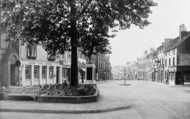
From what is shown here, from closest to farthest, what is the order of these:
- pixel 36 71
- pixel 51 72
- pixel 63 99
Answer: pixel 63 99 → pixel 36 71 → pixel 51 72

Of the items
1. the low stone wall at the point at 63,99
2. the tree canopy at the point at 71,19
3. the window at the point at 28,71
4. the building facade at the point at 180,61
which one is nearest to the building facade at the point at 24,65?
the window at the point at 28,71

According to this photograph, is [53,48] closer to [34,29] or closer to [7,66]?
[34,29]

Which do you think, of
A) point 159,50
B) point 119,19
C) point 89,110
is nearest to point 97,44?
point 119,19

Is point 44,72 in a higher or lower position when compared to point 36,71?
lower

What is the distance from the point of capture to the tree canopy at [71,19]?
731 inches

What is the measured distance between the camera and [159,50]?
3132 inches

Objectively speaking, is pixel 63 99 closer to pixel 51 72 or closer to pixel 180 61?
pixel 51 72

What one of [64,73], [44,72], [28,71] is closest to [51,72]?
[44,72]

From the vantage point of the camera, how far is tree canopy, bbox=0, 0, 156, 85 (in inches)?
731

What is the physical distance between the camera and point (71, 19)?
61.3 feet

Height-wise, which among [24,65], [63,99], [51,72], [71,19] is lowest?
[63,99]

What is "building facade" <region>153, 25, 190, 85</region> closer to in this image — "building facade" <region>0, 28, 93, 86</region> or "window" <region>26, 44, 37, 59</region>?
"building facade" <region>0, 28, 93, 86</region>

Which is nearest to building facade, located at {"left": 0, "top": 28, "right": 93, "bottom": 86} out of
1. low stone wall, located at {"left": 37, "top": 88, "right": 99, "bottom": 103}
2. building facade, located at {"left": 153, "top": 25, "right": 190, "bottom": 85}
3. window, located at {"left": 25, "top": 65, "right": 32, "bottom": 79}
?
window, located at {"left": 25, "top": 65, "right": 32, "bottom": 79}

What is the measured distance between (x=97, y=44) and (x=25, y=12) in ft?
20.8
